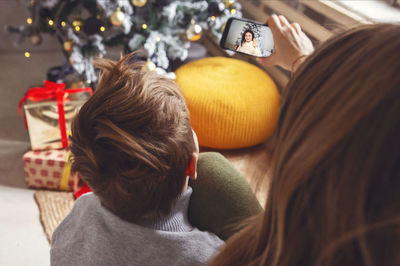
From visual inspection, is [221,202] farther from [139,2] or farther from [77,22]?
[77,22]

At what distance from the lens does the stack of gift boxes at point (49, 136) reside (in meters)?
1.52

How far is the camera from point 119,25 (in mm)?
1713

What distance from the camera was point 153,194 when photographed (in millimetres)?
748

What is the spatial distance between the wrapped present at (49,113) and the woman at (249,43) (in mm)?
743

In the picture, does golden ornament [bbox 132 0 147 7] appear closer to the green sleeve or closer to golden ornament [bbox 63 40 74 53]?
golden ornament [bbox 63 40 74 53]

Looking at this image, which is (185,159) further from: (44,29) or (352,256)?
(44,29)

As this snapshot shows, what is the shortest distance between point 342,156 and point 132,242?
0.48 meters

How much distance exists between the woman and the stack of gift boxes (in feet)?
2.44

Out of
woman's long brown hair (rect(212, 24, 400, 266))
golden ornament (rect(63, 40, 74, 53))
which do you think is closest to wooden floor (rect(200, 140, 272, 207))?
golden ornament (rect(63, 40, 74, 53))

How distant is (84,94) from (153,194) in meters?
0.99

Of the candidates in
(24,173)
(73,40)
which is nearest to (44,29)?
(73,40)

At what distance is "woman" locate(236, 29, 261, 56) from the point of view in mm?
1095

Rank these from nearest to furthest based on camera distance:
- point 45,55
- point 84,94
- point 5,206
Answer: point 5,206, point 84,94, point 45,55

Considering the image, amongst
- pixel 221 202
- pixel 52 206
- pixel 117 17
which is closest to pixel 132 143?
pixel 221 202
